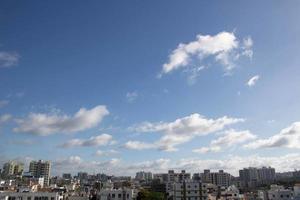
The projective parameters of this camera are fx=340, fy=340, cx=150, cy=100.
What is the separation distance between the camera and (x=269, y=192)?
83.6 m

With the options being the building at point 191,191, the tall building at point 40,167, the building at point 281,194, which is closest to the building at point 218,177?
the tall building at point 40,167

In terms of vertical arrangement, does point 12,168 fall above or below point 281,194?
above

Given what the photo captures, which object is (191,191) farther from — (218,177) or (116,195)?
(218,177)

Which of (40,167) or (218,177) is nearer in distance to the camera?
(218,177)

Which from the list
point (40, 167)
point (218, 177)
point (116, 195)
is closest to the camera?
point (116, 195)

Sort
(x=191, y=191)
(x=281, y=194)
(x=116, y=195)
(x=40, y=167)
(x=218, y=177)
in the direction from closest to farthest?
(x=116, y=195) → (x=281, y=194) → (x=191, y=191) → (x=218, y=177) → (x=40, y=167)

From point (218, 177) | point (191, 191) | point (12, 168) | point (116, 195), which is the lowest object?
point (116, 195)

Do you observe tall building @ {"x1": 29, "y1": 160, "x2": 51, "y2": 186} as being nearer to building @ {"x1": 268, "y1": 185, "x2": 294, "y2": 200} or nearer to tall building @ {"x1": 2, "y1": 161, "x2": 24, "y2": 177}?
tall building @ {"x1": 2, "y1": 161, "x2": 24, "y2": 177}

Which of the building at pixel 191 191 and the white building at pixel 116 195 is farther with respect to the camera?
the building at pixel 191 191

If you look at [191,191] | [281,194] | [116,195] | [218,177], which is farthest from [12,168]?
[281,194]

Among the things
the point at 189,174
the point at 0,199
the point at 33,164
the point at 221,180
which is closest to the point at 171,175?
the point at 189,174

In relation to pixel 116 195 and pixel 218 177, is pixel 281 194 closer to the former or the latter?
pixel 116 195

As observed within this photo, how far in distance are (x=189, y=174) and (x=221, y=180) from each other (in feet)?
203

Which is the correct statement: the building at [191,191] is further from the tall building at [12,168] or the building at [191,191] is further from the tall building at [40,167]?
the tall building at [12,168]
